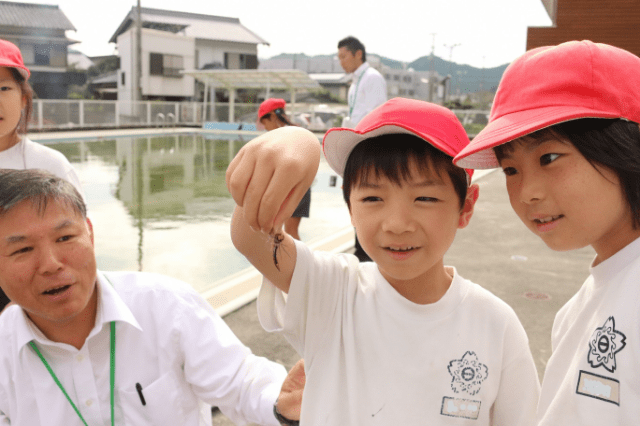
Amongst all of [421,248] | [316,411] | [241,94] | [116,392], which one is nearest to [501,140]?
[421,248]

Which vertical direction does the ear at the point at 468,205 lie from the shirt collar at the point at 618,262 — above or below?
above

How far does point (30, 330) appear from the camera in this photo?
1.40 meters

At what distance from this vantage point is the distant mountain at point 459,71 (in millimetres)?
89125

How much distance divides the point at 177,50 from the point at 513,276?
109 ft

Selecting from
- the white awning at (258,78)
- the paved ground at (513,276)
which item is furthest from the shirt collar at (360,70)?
the white awning at (258,78)

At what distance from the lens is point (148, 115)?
85.1 feet

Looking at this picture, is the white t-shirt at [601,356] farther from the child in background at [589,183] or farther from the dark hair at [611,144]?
the dark hair at [611,144]

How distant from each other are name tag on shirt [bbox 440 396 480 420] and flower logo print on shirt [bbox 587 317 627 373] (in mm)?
306

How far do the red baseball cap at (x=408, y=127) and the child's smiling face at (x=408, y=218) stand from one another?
72 mm

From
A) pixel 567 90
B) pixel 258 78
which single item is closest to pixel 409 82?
pixel 258 78

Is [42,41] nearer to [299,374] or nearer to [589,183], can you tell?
[299,374]

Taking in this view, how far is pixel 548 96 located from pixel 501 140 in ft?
0.39

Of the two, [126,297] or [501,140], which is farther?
[126,297]

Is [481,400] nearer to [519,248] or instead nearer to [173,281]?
[173,281]
